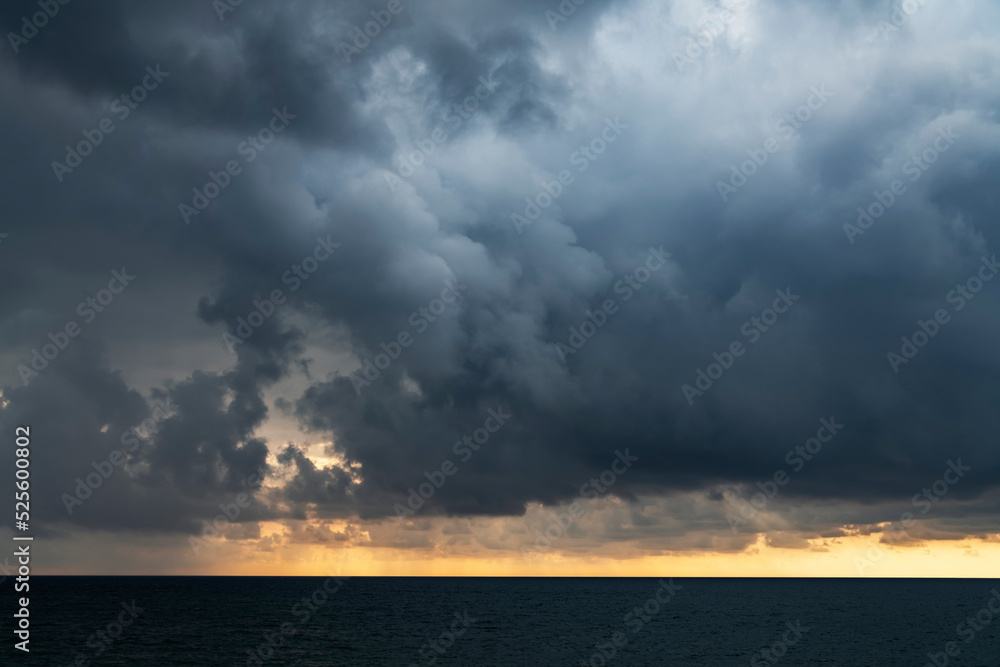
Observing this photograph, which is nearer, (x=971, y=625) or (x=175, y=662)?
(x=175, y=662)

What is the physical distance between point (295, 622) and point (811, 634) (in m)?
92.0

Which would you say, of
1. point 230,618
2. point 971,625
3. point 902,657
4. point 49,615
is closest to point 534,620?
point 230,618

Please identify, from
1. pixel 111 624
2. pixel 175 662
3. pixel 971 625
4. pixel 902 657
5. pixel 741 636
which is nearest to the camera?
pixel 175 662

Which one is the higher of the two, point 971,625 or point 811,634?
point 811,634

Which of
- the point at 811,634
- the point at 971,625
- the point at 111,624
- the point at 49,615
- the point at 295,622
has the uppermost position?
the point at 49,615

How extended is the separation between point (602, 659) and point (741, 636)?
41.2 m

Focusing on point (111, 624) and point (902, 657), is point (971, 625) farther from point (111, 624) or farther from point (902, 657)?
point (111, 624)

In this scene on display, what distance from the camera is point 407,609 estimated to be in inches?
7283

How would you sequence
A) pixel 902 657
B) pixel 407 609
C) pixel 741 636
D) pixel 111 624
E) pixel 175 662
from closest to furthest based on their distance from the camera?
1. pixel 175 662
2. pixel 902 657
3. pixel 741 636
4. pixel 111 624
5. pixel 407 609

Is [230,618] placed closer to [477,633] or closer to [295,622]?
[295,622]

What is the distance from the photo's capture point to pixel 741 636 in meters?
117

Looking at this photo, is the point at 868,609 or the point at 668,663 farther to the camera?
the point at 868,609

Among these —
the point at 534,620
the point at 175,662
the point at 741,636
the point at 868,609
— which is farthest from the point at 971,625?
the point at 175,662

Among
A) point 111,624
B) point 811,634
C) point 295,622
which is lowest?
point 811,634
